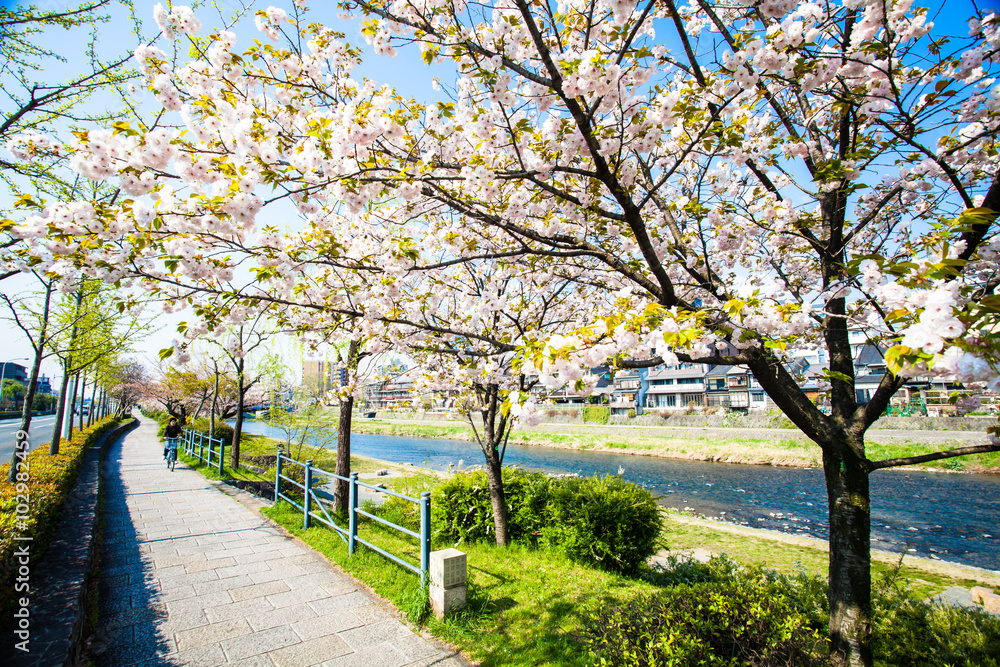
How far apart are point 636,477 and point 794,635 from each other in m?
16.5

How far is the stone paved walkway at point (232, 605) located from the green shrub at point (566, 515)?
2.12 metres

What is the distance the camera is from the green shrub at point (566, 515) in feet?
18.2

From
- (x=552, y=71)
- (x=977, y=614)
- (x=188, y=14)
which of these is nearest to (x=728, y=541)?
(x=977, y=614)

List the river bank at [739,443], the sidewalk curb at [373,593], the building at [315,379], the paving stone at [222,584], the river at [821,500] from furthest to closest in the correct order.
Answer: the river bank at [739,443]
the building at [315,379]
the river at [821,500]
the paving stone at [222,584]
the sidewalk curb at [373,593]

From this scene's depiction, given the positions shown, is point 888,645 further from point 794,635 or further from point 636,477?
point 636,477

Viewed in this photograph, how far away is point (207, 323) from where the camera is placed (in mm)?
3656

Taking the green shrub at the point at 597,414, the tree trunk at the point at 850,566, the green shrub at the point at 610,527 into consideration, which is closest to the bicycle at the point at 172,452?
the green shrub at the point at 610,527

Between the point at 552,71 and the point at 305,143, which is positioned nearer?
the point at 552,71

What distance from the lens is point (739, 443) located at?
24.5 meters

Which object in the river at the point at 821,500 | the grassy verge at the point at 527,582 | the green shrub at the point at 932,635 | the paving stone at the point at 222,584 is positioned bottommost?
the river at the point at 821,500

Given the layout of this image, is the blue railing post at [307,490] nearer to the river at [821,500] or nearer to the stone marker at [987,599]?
the river at [821,500]

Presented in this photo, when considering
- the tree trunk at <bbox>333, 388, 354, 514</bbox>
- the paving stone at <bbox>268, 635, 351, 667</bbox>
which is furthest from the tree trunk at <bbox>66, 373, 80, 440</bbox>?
the paving stone at <bbox>268, 635, 351, 667</bbox>

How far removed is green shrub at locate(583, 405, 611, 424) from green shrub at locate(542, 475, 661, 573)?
112 ft

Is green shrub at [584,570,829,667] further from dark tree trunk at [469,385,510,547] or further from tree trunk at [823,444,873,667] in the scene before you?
dark tree trunk at [469,385,510,547]
